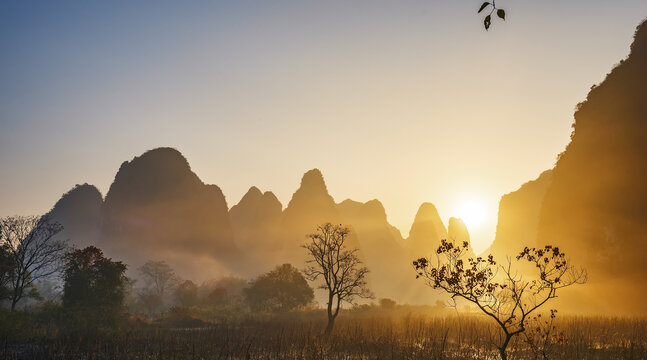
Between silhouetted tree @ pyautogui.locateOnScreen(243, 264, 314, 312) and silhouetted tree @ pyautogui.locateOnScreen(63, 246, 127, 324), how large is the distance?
19.8 m

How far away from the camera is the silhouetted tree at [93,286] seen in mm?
27734

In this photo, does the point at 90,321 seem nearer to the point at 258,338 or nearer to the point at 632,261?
the point at 258,338

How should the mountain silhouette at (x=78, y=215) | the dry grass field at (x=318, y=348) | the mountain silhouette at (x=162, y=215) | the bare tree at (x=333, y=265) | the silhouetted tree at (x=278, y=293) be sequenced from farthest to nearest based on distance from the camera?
the mountain silhouette at (x=78, y=215) → the mountain silhouette at (x=162, y=215) → the silhouetted tree at (x=278, y=293) → the bare tree at (x=333, y=265) → the dry grass field at (x=318, y=348)

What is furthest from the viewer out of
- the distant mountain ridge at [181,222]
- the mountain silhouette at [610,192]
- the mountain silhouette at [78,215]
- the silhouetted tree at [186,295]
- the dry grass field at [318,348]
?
the mountain silhouette at [78,215]

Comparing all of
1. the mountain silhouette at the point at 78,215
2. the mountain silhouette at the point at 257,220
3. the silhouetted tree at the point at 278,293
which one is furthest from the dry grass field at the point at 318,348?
the mountain silhouette at the point at 78,215

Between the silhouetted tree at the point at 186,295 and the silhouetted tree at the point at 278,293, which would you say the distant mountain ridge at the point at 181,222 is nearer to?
the silhouetted tree at the point at 186,295

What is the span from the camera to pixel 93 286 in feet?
93.9

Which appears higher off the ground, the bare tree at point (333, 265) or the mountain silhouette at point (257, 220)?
the mountain silhouette at point (257, 220)

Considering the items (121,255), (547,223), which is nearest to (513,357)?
(547,223)

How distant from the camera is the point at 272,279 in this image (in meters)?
48.6

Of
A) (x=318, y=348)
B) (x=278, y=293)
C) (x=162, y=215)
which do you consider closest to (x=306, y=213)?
(x=162, y=215)

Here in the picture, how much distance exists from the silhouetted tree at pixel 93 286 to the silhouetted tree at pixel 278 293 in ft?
65.0

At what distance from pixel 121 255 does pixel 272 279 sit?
90568 mm

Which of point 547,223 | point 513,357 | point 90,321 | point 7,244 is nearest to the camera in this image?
point 513,357
